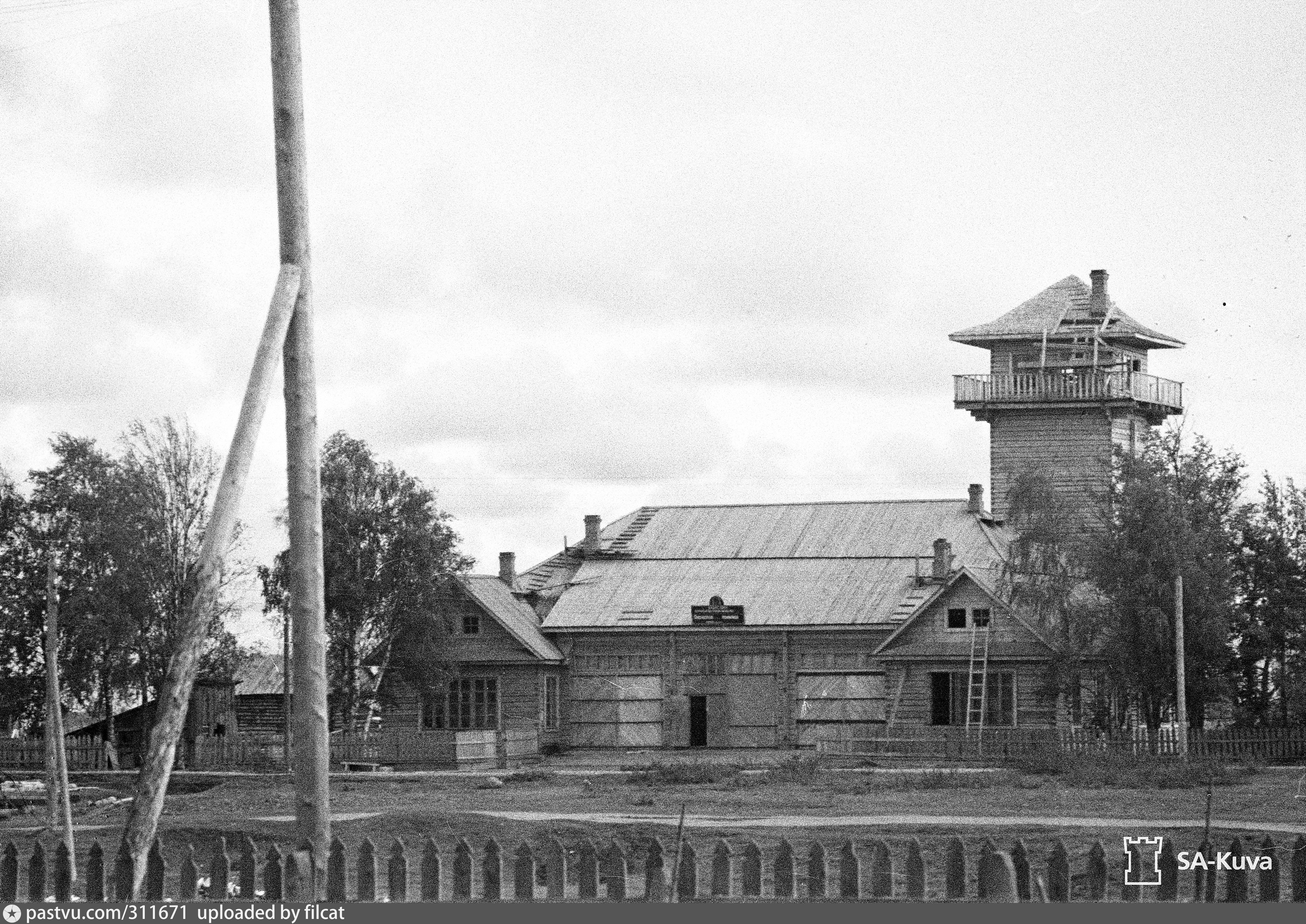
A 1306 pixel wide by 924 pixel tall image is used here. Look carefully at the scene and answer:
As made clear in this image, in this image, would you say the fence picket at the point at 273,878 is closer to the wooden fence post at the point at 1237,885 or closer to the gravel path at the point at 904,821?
the wooden fence post at the point at 1237,885

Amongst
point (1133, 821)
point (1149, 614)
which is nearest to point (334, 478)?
point (1149, 614)

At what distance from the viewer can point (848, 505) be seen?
66.3 metres

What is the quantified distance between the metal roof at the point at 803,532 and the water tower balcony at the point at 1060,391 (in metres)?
3.56

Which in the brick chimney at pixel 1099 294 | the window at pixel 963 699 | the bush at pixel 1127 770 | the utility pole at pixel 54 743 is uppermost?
the brick chimney at pixel 1099 294

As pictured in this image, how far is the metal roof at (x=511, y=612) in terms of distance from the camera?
58250mm

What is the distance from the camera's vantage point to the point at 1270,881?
11.9 meters

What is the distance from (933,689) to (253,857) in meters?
44.1

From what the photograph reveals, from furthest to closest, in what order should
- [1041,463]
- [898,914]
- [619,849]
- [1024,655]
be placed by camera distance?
[1041,463] → [1024,655] → [619,849] → [898,914]

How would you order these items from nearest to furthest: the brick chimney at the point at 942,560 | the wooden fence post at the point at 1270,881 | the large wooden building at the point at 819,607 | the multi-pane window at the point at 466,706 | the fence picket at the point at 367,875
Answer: the wooden fence post at the point at 1270,881, the fence picket at the point at 367,875, the large wooden building at the point at 819,607, the brick chimney at the point at 942,560, the multi-pane window at the point at 466,706

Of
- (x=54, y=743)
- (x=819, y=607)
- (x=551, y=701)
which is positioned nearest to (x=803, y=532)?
(x=819, y=607)

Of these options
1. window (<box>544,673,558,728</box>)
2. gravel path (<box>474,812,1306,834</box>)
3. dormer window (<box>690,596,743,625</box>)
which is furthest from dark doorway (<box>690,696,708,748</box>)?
gravel path (<box>474,812,1306,834</box>)

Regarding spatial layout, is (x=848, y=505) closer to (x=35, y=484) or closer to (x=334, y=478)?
(x=334, y=478)

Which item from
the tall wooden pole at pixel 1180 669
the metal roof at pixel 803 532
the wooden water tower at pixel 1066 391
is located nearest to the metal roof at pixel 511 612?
the metal roof at pixel 803 532

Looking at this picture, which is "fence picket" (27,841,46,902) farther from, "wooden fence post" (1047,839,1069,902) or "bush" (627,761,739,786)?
"bush" (627,761,739,786)
